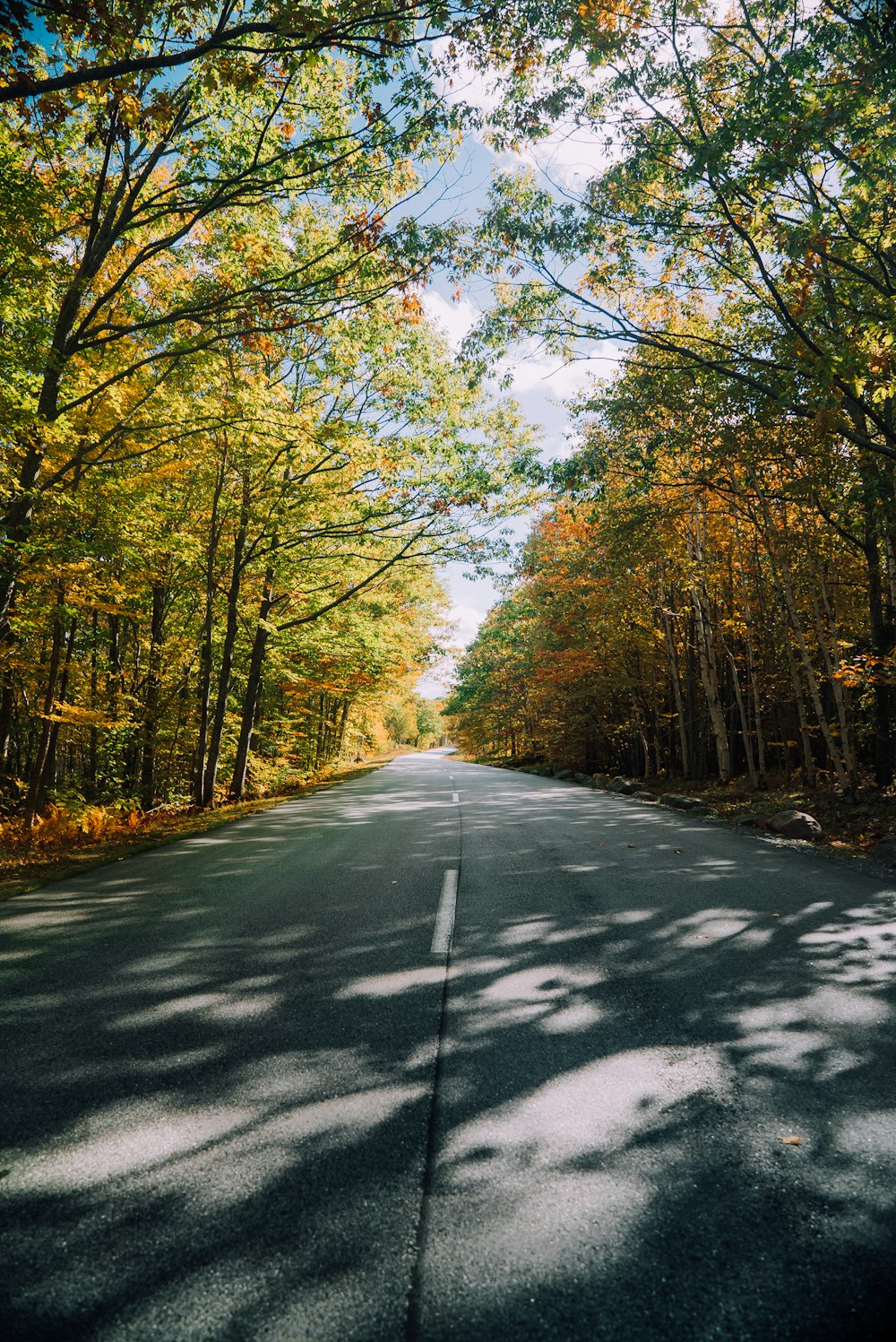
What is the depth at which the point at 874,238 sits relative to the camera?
707 centimetres

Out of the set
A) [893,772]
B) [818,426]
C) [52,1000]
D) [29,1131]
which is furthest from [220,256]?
[893,772]

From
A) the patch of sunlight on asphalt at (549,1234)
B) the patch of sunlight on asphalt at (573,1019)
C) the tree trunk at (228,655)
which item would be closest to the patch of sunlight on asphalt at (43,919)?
the patch of sunlight on asphalt at (573,1019)

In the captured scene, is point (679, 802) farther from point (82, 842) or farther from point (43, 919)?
point (43, 919)

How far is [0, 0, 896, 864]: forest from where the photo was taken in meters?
6.15

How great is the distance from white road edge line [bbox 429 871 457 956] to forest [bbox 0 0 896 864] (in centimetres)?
581

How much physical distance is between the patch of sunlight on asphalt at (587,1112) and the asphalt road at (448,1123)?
0.04 feet

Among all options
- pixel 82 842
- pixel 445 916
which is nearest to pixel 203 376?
pixel 82 842

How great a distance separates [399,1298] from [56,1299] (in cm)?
89

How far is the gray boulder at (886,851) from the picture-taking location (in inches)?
275

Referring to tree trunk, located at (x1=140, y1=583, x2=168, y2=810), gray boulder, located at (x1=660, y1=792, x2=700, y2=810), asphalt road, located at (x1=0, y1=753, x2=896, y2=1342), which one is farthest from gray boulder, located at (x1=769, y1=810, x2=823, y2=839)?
tree trunk, located at (x1=140, y1=583, x2=168, y2=810)

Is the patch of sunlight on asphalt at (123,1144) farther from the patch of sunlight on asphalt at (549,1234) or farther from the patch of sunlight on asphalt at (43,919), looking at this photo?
the patch of sunlight on asphalt at (43,919)

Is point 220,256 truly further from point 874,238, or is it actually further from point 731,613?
point 731,613

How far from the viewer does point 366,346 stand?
1094 cm

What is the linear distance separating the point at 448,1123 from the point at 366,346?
38.5 feet
